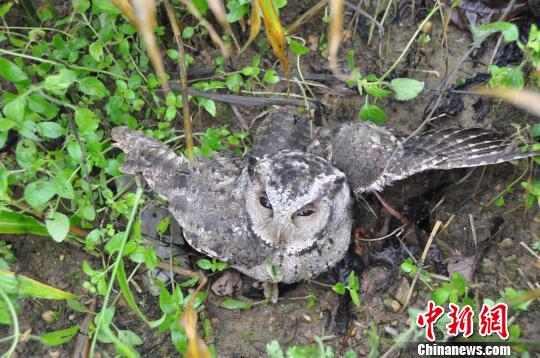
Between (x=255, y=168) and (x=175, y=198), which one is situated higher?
(x=255, y=168)

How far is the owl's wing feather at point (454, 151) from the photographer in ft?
8.48

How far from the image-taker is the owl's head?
2.34m

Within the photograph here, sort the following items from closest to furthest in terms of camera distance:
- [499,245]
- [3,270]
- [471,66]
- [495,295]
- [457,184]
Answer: [3,270]
[495,295]
[499,245]
[457,184]
[471,66]

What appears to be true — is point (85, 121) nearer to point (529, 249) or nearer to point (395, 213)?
point (395, 213)

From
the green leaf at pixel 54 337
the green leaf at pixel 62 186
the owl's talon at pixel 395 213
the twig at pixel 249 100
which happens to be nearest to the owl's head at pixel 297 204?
the owl's talon at pixel 395 213

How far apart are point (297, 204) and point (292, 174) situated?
0.50 feet

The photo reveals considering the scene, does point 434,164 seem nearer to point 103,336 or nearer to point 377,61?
point 377,61

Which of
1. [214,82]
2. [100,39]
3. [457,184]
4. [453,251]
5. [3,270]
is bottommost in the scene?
[453,251]

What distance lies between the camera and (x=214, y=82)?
3.08 m

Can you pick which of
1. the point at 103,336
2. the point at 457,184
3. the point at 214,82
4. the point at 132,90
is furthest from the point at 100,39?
the point at 457,184

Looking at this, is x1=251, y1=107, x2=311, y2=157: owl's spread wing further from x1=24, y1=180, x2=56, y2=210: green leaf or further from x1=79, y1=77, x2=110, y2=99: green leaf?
x1=24, y1=180, x2=56, y2=210: green leaf

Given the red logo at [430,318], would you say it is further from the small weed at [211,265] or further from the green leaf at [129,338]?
the green leaf at [129,338]

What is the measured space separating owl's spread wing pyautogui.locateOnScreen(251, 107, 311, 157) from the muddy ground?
384 millimetres

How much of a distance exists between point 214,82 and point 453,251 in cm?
173
